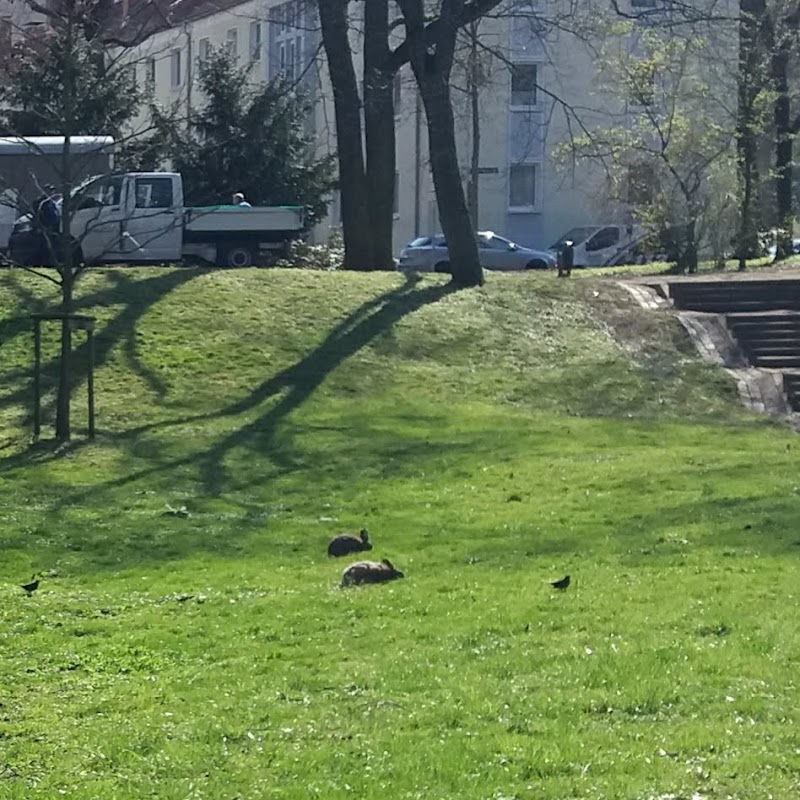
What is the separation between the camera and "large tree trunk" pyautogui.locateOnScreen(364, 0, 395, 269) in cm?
2934

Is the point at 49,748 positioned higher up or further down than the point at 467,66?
further down

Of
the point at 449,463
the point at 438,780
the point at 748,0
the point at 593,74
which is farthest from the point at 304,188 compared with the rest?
the point at 438,780

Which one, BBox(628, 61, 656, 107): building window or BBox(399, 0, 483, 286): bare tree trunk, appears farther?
BBox(628, 61, 656, 107): building window

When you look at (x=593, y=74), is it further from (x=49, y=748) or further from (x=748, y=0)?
(x=49, y=748)

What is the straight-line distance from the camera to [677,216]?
35.6 metres

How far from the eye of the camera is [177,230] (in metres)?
31.2

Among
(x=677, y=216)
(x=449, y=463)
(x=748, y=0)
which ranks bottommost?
(x=449, y=463)

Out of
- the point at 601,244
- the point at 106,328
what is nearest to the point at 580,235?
the point at 601,244

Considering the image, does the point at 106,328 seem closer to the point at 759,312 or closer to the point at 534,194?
the point at 759,312

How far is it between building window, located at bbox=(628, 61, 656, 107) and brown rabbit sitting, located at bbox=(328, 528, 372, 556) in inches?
1110

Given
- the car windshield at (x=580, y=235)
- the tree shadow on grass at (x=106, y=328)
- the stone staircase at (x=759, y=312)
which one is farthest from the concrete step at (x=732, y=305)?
the car windshield at (x=580, y=235)

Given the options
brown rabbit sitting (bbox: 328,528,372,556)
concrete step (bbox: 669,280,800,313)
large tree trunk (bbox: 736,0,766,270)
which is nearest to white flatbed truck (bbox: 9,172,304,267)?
concrete step (bbox: 669,280,800,313)

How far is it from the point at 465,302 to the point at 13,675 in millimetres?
19264

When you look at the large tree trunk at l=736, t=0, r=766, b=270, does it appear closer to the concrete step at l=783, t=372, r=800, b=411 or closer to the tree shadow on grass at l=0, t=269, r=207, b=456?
the concrete step at l=783, t=372, r=800, b=411
